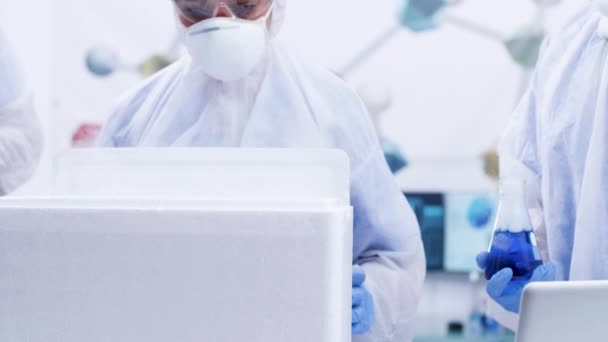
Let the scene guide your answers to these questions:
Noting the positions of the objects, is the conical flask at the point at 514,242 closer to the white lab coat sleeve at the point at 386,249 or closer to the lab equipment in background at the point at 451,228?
the white lab coat sleeve at the point at 386,249

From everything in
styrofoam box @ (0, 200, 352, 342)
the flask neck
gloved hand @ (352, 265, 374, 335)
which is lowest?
gloved hand @ (352, 265, 374, 335)

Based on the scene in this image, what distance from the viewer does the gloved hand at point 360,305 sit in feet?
3.80

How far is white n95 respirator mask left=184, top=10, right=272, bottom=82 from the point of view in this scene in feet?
4.79

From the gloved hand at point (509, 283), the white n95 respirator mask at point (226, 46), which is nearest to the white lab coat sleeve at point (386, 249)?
the gloved hand at point (509, 283)

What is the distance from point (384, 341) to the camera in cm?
148

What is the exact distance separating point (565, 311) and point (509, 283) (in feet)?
2.52

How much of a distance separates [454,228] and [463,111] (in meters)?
0.31

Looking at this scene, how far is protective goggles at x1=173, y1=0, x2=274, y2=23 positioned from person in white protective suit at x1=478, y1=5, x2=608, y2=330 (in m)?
0.65

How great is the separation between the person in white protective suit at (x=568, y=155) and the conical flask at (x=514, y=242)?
35 mm

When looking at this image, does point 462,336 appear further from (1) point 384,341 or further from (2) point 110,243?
(2) point 110,243

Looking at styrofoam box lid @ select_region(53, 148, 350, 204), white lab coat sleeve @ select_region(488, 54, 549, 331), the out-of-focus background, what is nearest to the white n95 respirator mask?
the out-of-focus background

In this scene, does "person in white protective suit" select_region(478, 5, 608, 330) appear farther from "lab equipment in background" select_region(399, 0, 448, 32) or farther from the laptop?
the laptop

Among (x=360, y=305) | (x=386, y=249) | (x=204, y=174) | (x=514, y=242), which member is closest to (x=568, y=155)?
(x=514, y=242)

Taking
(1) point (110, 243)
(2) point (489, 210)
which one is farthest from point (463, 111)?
(1) point (110, 243)
